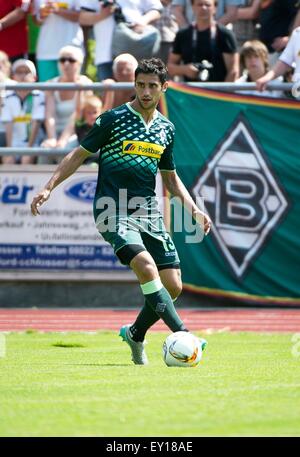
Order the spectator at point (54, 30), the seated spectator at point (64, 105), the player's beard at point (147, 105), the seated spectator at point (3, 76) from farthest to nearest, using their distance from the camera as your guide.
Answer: the spectator at point (54, 30), the seated spectator at point (3, 76), the seated spectator at point (64, 105), the player's beard at point (147, 105)

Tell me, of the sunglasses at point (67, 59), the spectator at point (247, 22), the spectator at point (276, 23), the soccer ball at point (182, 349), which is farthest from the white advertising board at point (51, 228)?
the soccer ball at point (182, 349)

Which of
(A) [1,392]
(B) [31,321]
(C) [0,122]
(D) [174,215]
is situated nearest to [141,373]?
(A) [1,392]

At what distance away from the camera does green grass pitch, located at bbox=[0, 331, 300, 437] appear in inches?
236

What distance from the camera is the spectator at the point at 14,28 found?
55.1 ft

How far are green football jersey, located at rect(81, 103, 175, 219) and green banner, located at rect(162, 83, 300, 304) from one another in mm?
5681

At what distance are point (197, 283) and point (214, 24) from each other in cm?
350

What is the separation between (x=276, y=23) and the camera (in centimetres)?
1620

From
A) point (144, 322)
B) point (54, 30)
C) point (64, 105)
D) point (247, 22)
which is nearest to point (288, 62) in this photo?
point (247, 22)

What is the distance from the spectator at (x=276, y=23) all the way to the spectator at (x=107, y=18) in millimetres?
1531

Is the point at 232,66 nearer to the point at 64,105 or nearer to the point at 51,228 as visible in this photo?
the point at 64,105

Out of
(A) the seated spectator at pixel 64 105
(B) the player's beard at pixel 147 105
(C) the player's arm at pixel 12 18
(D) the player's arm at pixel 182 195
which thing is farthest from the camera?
(C) the player's arm at pixel 12 18

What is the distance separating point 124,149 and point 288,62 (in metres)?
5.88

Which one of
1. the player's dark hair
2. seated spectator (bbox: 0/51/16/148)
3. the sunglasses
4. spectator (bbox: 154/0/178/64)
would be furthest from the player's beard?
spectator (bbox: 154/0/178/64)

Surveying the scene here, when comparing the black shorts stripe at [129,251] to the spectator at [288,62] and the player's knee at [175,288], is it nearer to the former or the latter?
the player's knee at [175,288]
